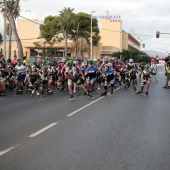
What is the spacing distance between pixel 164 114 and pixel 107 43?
9682cm

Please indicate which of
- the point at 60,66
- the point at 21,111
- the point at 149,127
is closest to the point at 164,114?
the point at 149,127

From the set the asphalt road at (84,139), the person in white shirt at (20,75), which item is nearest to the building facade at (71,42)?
the person in white shirt at (20,75)

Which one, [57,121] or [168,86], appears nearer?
[57,121]

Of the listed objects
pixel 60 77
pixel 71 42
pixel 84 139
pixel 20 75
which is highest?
pixel 71 42

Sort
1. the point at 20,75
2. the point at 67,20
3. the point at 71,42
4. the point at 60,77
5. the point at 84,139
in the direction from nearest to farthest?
1. the point at 84,139
2. the point at 20,75
3. the point at 60,77
4. the point at 67,20
5. the point at 71,42

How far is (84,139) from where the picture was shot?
7.80 m

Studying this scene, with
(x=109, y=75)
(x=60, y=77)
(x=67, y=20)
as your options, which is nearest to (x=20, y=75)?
(x=60, y=77)

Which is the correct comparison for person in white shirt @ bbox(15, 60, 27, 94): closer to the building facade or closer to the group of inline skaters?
the group of inline skaters

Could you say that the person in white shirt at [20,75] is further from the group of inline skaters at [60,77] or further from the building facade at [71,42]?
the building facade at [71,42]

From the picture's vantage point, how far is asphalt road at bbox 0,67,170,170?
594 cm

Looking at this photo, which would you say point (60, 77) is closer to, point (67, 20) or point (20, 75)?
point (20, 75)

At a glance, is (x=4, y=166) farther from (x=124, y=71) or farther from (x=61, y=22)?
(x=61, y=22)

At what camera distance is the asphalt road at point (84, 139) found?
594cm

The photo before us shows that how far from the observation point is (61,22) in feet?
214
